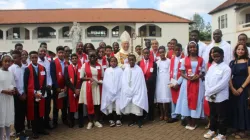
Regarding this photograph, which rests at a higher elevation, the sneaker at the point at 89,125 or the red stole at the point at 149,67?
the red stole at the point at 149,67

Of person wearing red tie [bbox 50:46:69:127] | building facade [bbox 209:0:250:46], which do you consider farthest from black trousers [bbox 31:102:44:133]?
building facade [bbox 209:0:250:46]

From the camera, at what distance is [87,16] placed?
3716 cm

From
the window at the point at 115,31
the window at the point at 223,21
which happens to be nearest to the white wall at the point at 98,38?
the window at the point at 115,31

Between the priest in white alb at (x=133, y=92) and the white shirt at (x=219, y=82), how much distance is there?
1.83 meters

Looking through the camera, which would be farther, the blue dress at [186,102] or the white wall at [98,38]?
the white wall at [98,38]

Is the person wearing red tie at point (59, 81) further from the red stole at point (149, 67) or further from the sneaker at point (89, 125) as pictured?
the red stole at point (149, 67)

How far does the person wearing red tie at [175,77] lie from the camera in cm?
716

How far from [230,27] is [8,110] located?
32106 mm

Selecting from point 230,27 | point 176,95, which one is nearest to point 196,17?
point 230,27

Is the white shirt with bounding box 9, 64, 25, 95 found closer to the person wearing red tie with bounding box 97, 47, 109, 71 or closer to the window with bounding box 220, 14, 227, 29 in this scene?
the person wearing red tie with bounding box 97, 47, 109, 71

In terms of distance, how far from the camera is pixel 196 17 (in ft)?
320

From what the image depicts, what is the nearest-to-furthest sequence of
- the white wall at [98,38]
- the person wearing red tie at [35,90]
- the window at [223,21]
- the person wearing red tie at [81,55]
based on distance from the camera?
the person wearing red tie at [35,90]
the person wearing red tie at [81,55]
the window at [223,21]
the white wall at [98,38]

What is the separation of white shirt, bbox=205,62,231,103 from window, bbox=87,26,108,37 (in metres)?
32.2

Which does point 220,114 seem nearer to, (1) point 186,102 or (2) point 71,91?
(1) point 186,102
